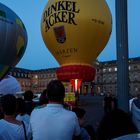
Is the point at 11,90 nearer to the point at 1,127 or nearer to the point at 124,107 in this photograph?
the point at 124,107

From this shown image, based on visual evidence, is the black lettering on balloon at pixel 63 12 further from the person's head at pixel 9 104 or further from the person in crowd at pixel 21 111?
the person's head at pixel 9 104

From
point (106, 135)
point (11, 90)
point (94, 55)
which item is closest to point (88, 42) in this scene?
point (94, 55)

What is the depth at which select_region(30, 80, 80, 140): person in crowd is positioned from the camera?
132 inches

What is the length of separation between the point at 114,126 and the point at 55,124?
131 cm

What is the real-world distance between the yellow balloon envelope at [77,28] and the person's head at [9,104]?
7008mm

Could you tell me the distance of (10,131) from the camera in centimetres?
358

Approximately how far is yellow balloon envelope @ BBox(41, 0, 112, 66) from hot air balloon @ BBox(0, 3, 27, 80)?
2818 mm

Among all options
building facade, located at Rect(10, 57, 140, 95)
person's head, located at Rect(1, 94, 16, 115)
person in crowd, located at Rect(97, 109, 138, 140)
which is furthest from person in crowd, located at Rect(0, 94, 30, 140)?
building facade, located at Rect(10, 57, 140, 95)

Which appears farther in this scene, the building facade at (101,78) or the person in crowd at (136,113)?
the building facade at (101,78)

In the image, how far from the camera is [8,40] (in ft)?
24.6

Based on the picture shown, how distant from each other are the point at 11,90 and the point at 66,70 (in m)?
4.05

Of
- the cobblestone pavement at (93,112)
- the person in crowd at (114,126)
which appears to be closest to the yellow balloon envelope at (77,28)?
the cobblestone pavement at (93,112)

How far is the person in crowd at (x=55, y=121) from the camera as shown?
336 cm

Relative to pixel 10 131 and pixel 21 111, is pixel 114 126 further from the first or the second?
pixel 21 111
